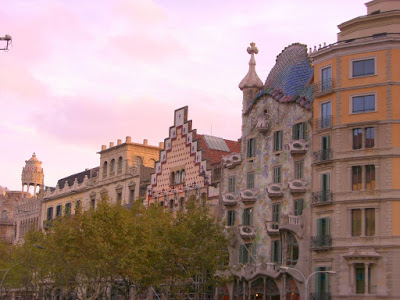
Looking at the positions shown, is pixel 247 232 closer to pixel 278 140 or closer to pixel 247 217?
pixel 247 217

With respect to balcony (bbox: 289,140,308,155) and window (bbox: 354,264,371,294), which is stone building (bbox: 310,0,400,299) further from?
balcony (bbox: 289,140,308,155)

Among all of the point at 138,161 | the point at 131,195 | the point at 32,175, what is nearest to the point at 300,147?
the point at 131,195

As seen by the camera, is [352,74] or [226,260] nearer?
[352,74]

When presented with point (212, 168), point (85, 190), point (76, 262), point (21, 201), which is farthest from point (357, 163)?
point (21, 201)

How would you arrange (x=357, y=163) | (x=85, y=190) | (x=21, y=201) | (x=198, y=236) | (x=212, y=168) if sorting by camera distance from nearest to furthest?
(x=357, y=163), (x=198, y=236), (x=212, y=168), (x=85, y=190), (x=21, y=201)

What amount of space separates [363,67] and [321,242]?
13378mm

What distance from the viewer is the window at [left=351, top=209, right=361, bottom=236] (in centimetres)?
A: 5947

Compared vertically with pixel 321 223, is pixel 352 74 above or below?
above

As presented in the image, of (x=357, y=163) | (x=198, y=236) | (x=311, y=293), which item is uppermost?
(x=357, y=163)

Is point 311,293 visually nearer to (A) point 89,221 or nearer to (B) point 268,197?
(B) point 268,197

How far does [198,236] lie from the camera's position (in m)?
66.1

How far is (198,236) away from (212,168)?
1172 centimetres

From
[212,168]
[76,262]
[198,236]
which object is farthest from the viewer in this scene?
[212,168]

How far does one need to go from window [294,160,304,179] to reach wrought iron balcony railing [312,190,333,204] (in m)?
2.93
